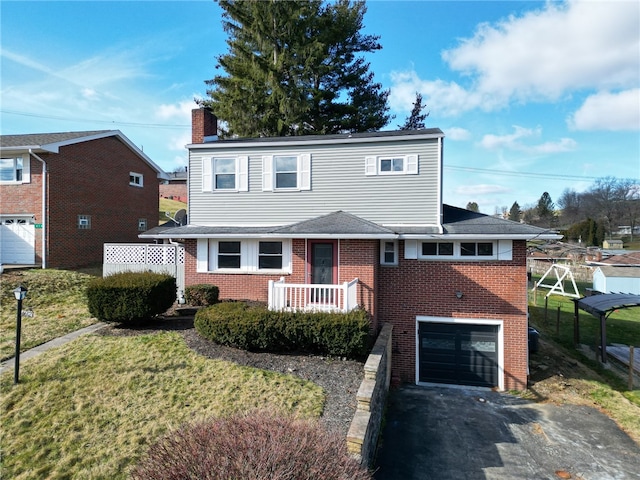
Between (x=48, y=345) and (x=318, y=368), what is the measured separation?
23.0 ft

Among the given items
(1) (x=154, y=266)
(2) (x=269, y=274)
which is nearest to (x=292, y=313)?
(2) (x=269, y=274)

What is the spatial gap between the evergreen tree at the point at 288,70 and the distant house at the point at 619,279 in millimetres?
22400

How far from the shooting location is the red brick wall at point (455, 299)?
35.7ft

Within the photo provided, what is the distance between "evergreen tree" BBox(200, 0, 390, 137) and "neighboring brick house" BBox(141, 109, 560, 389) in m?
9.10

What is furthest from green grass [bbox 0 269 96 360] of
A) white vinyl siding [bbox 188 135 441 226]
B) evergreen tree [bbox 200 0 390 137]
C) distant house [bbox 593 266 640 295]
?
distant house [bbox 593 266 640 295]

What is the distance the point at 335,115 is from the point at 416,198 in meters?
13.3

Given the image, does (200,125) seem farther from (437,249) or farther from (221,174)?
(437,249)

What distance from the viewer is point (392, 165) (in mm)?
11984

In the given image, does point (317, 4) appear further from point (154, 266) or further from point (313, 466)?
point (313, 466)

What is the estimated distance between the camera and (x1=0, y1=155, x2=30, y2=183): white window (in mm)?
16250

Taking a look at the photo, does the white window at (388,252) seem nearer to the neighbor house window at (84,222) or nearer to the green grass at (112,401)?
the green grass at (112,401)

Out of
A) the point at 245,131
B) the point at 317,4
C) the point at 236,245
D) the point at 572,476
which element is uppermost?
the point at 317,4

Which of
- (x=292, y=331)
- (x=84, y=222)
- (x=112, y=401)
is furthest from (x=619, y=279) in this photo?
(x=84, y=222)

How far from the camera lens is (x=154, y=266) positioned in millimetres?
13945
